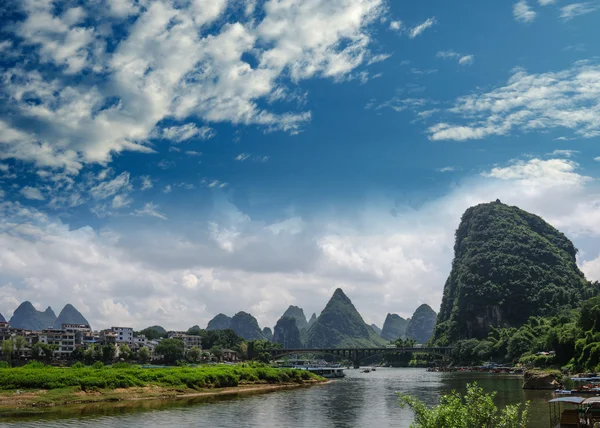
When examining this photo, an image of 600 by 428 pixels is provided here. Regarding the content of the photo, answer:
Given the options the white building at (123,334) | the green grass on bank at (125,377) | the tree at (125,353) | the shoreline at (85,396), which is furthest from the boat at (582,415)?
the white building at (123,334)

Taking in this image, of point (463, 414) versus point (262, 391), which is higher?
point (463, 414)

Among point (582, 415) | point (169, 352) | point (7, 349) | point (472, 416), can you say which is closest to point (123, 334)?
point (169, 352)

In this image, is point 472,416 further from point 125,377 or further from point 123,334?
point 123,334

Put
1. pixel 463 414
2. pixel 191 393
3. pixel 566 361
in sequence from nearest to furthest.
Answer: pixel 463 414 → pixel 191 393 → pixel 566 361

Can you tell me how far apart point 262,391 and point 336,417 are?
33.7 meters

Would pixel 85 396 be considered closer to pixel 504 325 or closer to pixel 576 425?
pixel 576 425

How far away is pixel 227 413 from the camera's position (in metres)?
48.4

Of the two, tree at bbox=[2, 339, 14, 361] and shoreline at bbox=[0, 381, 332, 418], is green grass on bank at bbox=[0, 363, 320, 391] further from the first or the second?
tree at bbox=[2, 339, 14, 361]

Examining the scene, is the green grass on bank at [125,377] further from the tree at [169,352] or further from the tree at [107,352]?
the tree at [169,352]

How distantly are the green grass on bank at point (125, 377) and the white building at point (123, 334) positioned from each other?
97331 mm

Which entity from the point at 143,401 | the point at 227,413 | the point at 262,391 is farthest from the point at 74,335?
the point at 227,413

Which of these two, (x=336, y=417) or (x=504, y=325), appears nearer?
(x=336, y=417)

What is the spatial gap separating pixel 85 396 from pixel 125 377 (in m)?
8.28

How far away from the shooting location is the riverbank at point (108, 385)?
167 feet
